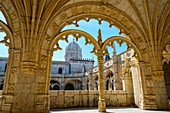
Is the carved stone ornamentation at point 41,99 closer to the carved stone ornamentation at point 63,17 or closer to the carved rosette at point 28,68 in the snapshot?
the carved rosette at point 28,68

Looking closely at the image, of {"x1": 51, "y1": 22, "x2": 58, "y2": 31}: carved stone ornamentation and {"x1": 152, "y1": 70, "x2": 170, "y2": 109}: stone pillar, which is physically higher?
{"x1": 51, "y1": 22, "x2": 58, "y2": 31}: carved stone ornamentation

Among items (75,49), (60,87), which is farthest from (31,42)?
(75,49)

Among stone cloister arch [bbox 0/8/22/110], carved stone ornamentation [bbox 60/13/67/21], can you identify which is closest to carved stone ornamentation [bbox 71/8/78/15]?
carved stone ornamentation [bbox 60/13/67/21]

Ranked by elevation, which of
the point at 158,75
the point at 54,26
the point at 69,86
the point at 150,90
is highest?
the point at 54,26

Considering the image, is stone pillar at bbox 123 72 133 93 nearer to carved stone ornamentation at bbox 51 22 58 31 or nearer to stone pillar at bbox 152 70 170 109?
stone pillar at bbox 152 70 170 109

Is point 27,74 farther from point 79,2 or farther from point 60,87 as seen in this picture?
point 60,87

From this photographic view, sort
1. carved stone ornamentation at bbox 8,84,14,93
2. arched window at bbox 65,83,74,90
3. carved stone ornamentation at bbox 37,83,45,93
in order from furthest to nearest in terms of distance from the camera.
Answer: arched window at bbox 65,83,74,90, carved stone ornamentation at bbox 37,83,45,93, carved stone ornamentation at bbox 8,84,14,93

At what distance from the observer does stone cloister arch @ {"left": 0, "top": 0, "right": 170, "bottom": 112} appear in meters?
4.11

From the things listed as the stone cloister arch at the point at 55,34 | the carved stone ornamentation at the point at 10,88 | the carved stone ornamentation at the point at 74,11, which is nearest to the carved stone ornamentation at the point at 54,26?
the stone cloister arch at the point at 55,34

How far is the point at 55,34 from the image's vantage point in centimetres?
515

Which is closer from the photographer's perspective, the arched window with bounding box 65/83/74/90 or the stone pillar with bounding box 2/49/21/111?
the stone pillar with bounding box 2/49/21/111

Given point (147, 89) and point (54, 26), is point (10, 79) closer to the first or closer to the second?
point (54, 26)

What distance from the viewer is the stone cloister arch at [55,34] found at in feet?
13.5

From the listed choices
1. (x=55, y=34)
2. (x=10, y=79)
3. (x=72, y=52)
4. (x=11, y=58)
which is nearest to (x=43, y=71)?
(x=10, y=79)
